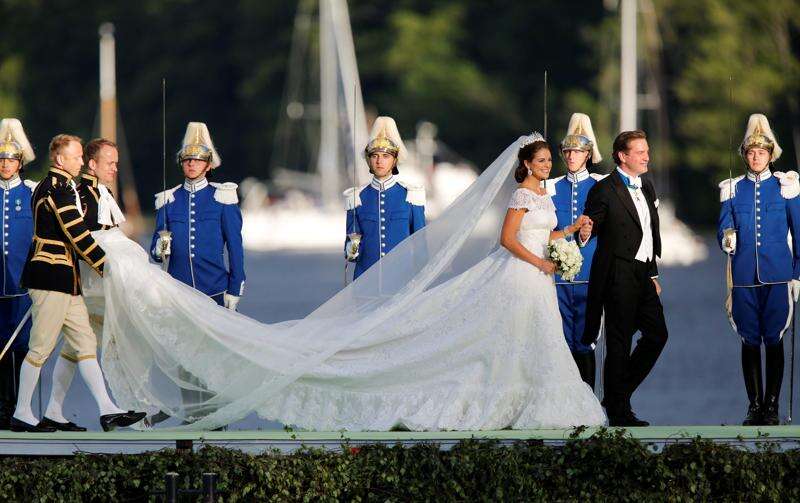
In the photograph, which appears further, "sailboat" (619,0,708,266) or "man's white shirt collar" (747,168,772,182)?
"sailboat" (619,0,708,266)

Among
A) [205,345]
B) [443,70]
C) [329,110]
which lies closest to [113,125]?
[329,110]

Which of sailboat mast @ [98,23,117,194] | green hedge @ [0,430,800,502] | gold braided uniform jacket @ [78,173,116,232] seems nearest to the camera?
green hedge @ [0,430,800,502]

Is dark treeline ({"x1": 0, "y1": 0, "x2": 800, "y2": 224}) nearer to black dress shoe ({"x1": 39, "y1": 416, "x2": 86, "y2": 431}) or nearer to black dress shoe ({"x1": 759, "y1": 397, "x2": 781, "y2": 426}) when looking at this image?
black dress shoe ({"x1": 759, "y1": 397, "x2": 781, "y2": 426})

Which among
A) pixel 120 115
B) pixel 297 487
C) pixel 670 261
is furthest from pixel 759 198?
pixel 120 115

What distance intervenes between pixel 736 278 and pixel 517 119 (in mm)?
49802

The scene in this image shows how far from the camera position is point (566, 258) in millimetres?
10836

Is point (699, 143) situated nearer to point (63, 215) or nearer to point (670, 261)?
point (670, 261)

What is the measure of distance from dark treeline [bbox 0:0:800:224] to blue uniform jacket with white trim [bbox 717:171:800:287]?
37258 mm

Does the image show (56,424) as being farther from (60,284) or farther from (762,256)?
(762,256)

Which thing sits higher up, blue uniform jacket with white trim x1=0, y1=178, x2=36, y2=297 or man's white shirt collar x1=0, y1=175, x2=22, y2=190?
man's white shirt collar x1=0, y1=175, x2=22, y2=190

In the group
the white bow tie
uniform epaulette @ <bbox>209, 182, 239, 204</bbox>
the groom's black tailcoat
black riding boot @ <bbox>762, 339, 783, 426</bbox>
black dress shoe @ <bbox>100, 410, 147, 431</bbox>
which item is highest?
uniform epaulette @ <bbox>209, 182, 239, 204</bbox>

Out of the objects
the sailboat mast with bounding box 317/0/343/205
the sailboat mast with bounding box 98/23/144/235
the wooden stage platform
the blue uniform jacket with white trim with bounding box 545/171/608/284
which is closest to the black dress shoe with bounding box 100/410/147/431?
the wooden stage platform

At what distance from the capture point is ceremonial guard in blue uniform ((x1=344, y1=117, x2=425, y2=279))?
1259cm

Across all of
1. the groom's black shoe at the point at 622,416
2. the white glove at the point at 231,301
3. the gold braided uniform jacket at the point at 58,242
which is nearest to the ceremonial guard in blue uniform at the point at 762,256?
the groom's black shoe at the point at 622,416
